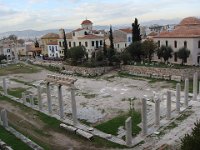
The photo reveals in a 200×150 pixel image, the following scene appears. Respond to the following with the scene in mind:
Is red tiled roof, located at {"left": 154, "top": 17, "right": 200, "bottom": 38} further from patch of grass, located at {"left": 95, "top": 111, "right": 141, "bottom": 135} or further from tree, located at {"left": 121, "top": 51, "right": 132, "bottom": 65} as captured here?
patch of grass, located at {"left": 95, "top": 111, "right": 141, "bottom": 135}

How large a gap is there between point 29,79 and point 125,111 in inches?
907

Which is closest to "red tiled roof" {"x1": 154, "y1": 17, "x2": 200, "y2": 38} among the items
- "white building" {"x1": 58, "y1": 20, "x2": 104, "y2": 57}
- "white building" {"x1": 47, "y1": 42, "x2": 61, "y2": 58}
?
"white building" {"x1": 58, "y1": 20, "x2": 104, "y2": 57}

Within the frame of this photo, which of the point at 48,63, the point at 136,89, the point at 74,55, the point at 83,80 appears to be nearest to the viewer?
the point at 136,89

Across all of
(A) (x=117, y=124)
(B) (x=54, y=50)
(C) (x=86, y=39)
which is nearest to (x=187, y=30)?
(C) (x=86, y=39)

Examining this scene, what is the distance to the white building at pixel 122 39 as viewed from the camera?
5984 centimetres

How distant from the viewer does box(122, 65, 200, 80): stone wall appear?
3472 cm

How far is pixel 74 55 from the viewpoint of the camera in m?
46.1

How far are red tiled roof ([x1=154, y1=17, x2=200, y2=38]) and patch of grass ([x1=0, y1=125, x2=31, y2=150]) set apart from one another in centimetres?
2851

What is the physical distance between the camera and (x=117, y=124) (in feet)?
68.9

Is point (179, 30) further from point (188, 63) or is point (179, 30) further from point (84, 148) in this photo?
point (84, 148)

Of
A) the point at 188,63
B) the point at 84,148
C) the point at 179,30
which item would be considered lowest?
the point at 84,148

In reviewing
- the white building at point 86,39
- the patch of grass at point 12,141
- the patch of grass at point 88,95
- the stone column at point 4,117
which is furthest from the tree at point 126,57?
the patch of grass at point 12,141

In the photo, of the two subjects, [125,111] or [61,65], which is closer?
[125,111]

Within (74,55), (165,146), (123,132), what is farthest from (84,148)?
(74,55)
